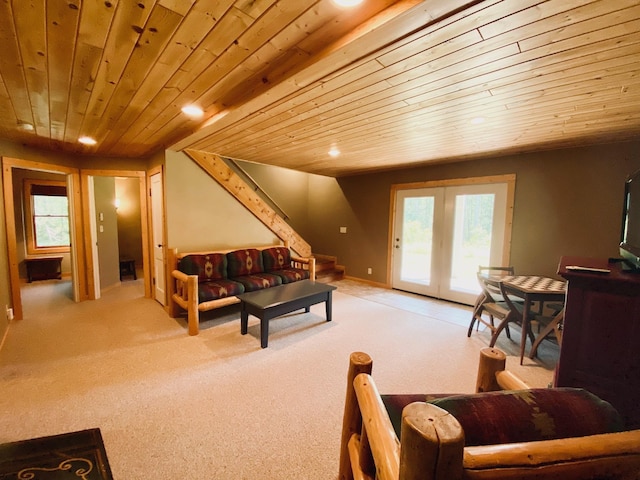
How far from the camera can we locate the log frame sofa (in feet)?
10.6

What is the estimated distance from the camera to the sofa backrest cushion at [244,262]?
13.1ft

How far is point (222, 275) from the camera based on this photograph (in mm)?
3855

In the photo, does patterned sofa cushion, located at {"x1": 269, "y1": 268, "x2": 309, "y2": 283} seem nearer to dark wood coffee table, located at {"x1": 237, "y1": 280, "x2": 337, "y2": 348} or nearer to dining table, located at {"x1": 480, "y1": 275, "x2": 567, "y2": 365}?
dark wood coffee table, located at {"x1": 237, "y1": 280, "x2": 337, "y2": 348}

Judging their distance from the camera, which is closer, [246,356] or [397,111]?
[397,111]

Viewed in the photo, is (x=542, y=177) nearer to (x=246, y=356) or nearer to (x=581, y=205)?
(x=581, y=205)

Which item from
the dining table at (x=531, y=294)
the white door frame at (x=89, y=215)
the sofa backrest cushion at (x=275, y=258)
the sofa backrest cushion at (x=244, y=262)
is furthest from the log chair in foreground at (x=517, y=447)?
the white door frame at (x=89, y=215)

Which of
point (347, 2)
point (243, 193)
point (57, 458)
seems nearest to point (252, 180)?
point (243, 193)

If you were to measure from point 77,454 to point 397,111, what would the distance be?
3201 mm

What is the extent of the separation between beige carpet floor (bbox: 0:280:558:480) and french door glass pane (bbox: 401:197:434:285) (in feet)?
3.41

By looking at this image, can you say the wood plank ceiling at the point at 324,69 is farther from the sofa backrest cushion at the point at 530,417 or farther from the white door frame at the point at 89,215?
the sofa backrest cushion at the point at 530,417

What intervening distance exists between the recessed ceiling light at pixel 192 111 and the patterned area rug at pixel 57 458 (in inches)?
97.5

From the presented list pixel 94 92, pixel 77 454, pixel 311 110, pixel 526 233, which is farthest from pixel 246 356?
pixel 526 233

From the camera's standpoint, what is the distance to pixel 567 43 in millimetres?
1398

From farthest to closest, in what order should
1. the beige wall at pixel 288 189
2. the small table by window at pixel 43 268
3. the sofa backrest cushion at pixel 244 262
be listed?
the beige wall at pixel 288 189
the small table by window at pixel 43 268
the sofa backrest cushion at pixel 244 262
